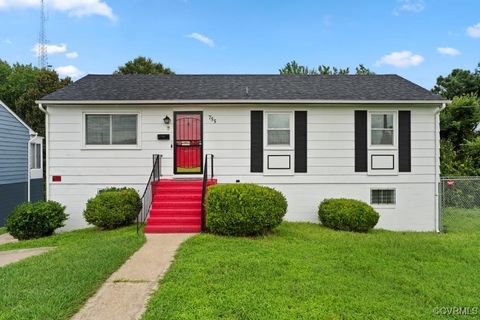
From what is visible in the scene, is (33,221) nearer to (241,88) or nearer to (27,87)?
(241,88)

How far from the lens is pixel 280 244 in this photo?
6.78m

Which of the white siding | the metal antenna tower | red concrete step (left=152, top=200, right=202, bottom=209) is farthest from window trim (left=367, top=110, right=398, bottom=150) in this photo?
the metal antenna tower

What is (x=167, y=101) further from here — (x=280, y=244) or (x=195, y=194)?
(x=280, y=244)

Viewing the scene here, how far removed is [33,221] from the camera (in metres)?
8.89

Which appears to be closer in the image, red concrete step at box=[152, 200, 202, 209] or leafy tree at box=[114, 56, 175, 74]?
red concrete step at box=[152, 200, 202, 209]

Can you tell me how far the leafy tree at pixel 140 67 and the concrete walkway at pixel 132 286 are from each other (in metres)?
23.7

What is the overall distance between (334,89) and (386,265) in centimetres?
685

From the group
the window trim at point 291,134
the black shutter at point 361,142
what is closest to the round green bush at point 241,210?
the window trim at point 291,134

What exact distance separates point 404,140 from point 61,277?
31.4 feet

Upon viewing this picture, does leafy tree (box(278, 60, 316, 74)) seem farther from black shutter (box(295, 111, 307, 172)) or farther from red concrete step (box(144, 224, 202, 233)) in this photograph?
red concrete step (box(144, 224, 202, 233))

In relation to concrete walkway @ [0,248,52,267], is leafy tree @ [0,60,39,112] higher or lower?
higher

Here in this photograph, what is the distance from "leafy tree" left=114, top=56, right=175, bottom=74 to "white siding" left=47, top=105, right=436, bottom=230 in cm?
1873

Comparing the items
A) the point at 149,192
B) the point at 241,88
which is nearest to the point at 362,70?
the point at 241,88

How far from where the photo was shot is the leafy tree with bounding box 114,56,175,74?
27672 millimetres
